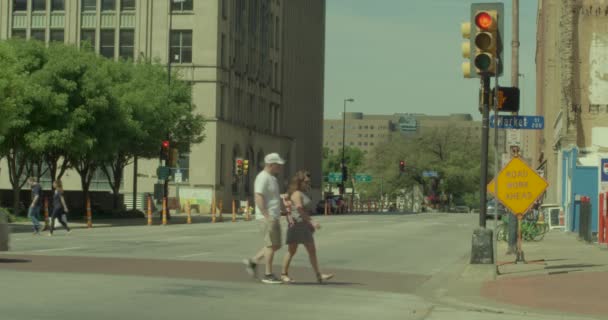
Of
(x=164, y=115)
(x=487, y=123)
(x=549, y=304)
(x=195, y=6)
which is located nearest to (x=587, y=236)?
(x=487, y=123)

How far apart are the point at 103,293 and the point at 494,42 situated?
8.59m

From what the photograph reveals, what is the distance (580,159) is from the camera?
1853 inches

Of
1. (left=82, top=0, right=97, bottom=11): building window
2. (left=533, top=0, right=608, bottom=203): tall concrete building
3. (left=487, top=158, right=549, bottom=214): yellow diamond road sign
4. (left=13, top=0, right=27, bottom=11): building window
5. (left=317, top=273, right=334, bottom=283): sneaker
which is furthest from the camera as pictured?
(left=13, top=0, right=27, bottom=11): building window

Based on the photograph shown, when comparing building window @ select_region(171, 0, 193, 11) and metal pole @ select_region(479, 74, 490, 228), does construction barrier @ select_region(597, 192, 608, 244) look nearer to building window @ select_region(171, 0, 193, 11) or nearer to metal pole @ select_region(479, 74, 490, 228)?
metal pole @ select_region(479, 74, 490, 228)

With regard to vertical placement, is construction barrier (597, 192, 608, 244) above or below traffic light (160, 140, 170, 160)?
below

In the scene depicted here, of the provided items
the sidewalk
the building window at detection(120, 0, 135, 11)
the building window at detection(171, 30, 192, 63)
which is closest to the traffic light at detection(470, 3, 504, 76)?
the sidewalk

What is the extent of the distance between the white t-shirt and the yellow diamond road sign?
391cm

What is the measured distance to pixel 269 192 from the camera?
16.3 meters

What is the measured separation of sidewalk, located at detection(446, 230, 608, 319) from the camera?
45.5ft

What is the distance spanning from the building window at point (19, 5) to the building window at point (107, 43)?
6008 mm

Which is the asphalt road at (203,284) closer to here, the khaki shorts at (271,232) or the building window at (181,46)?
the khaki shorts at (271,232)

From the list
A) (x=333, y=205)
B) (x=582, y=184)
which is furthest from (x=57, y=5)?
(x=582, y=184)

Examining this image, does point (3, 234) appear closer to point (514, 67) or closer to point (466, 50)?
point (466, 50)

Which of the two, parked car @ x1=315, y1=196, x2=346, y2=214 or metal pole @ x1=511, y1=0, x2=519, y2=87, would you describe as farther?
parked car @ x1=315, y1=196, x2=346, y2=214
